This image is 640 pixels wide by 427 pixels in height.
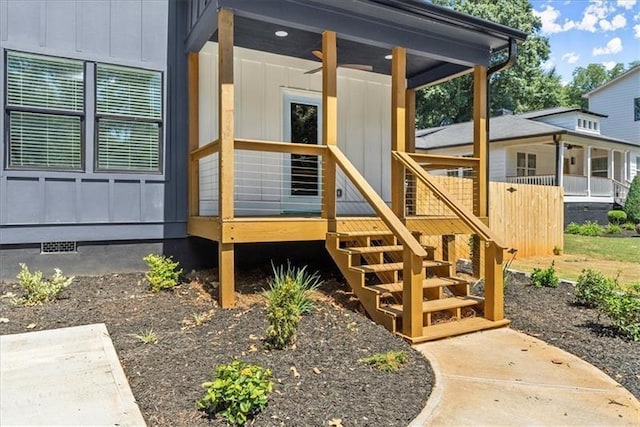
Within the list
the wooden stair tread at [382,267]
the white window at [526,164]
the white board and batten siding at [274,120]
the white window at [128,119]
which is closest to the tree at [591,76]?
the white window at [526,164]

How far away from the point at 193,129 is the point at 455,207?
382cm

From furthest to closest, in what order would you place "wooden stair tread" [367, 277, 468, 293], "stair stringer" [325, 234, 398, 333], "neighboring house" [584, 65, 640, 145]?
"neighboring house" [584, 65, 640, 145] < "wooden stair tread" [367, 277, 468, 293] < "stair stringer" [325, 234, 398, 333]

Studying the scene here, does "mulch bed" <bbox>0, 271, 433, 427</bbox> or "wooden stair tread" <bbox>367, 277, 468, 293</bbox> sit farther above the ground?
"wooden stair tread" <bbox>367, 277, 468, 293</bbox>

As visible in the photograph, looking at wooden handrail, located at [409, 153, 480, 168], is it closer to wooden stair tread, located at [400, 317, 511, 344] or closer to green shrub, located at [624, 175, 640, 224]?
wooden stair tread, located at [400, 317, 511, 344]

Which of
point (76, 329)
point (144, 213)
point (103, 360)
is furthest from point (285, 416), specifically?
point (144, 213)

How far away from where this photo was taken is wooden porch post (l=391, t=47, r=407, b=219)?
6.26 meters

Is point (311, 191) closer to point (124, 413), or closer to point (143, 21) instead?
point (143, 21)

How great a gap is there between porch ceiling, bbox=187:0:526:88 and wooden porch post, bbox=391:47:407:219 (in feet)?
0.86

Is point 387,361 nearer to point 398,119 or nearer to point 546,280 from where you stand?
point 398,119

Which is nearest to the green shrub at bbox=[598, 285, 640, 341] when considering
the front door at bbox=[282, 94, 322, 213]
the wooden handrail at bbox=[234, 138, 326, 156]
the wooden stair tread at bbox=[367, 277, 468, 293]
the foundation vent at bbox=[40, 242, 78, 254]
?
the wooden stair tread at bbox=[367, 277, 468, 293]

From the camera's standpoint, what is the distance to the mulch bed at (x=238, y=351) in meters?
2.94

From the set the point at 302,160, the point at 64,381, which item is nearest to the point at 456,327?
the point at 64,381

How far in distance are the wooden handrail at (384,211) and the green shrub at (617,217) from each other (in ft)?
62.1

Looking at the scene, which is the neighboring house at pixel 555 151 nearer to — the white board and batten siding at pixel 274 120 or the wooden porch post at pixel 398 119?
the white board and batten siding at pixel 274 120
